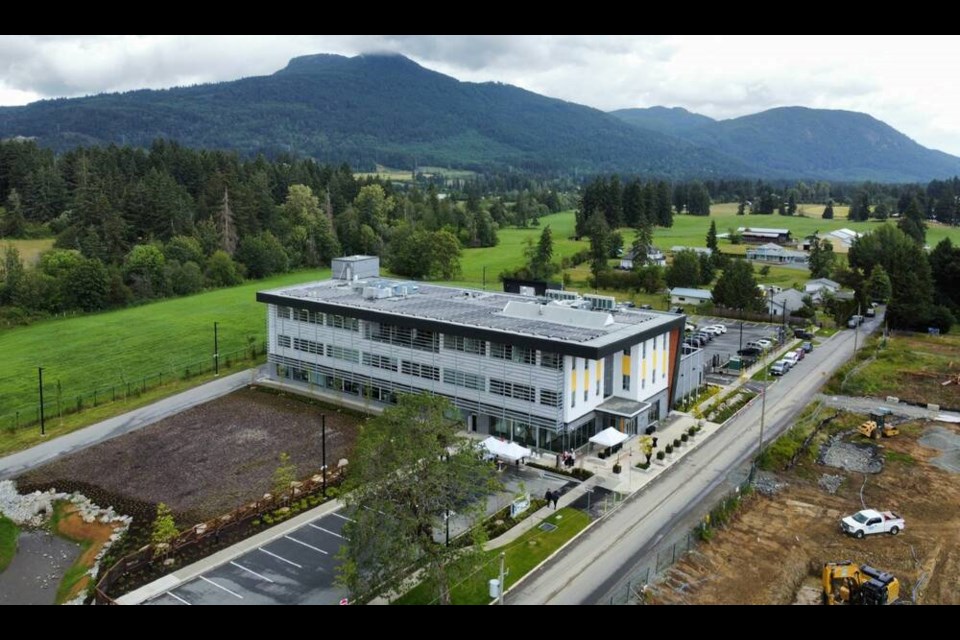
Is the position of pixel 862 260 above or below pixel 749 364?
above

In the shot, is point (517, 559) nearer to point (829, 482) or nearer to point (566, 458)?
point (566, 458)

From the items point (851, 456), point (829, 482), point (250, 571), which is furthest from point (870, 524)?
point (250, 571)

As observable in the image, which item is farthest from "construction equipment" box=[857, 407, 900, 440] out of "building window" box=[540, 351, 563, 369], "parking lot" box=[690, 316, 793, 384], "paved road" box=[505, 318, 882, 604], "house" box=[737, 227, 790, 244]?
"house" box=[737, 227, 790, 244]

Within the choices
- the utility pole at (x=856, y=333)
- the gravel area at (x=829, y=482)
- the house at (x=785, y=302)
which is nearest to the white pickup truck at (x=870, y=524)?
the gravel area at (x=829, y=482)

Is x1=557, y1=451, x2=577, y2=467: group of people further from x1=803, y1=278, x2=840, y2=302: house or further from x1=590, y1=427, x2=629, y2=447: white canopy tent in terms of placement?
x1=803, y1=278, x2=840, y2=302: house

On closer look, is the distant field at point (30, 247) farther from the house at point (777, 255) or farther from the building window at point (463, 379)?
the house at point (777, 255)
